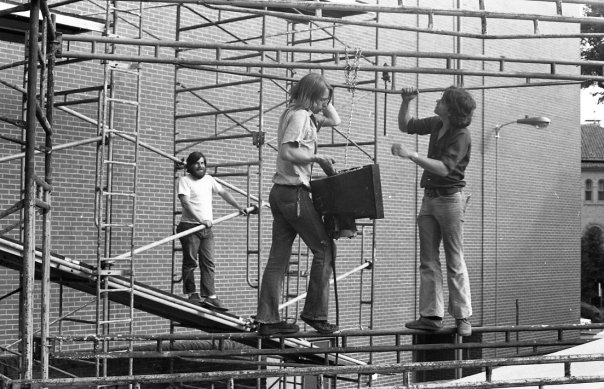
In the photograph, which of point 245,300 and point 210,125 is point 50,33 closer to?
point 210,125

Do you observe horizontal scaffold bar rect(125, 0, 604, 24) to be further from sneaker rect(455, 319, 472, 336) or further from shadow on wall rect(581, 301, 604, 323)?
shadow on wall rect(581, 301, 604, 323)

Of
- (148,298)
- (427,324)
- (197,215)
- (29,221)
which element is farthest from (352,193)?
(148,298)

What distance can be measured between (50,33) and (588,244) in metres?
41.5

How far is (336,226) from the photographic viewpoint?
714cm

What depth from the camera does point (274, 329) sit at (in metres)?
7.22

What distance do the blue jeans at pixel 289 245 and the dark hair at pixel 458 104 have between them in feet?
4.44

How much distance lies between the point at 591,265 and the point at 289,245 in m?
39.6

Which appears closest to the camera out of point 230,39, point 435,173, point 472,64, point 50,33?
point 50,33

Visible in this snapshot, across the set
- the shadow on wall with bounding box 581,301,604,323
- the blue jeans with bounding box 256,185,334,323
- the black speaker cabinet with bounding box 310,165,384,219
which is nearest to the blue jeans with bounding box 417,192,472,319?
the black speaker cabinet with bounding box 310,165,384,219

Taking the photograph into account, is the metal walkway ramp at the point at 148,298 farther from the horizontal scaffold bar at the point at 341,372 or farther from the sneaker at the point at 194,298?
the horizontal scaffold bar at the point at 341,372

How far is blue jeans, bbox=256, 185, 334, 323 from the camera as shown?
7.06 meters

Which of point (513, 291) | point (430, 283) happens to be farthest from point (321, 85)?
point (513, 291)

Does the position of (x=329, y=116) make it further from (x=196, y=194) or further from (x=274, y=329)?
(x=196, y=194)

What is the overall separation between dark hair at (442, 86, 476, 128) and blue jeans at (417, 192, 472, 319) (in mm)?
599
